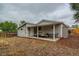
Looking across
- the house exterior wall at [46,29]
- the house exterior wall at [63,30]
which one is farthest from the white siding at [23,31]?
the house exterior wall at [63,30]

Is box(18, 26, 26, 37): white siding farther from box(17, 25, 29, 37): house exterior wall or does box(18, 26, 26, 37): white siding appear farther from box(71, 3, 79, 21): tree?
box(71, 3, 79, 21): tree

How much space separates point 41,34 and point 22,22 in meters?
0.35

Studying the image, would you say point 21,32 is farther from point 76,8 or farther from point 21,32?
point 76,8

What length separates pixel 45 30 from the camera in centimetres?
262

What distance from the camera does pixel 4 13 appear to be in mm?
2607

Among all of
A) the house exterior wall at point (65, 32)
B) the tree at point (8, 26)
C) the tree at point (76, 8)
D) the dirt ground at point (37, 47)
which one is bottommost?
the dirt ground at point (37, 47)

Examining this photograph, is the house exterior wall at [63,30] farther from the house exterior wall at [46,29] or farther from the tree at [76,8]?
the tree at [76,8]

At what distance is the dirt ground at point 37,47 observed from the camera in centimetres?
262

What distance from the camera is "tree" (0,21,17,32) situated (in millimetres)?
2611

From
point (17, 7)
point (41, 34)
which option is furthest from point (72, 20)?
point (17, 7)

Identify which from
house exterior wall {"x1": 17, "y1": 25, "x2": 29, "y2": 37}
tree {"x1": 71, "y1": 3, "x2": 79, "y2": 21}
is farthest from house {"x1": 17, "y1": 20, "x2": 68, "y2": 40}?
tree {"x1": 71, "y1": 3, "x2": 79, "y2": 21}

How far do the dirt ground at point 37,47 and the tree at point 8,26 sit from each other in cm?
14

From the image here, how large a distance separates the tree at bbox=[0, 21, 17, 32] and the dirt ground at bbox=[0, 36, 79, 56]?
140 mm

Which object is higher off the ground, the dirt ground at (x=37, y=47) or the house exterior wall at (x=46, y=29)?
the house exterior wall at (x=46, y=29)
